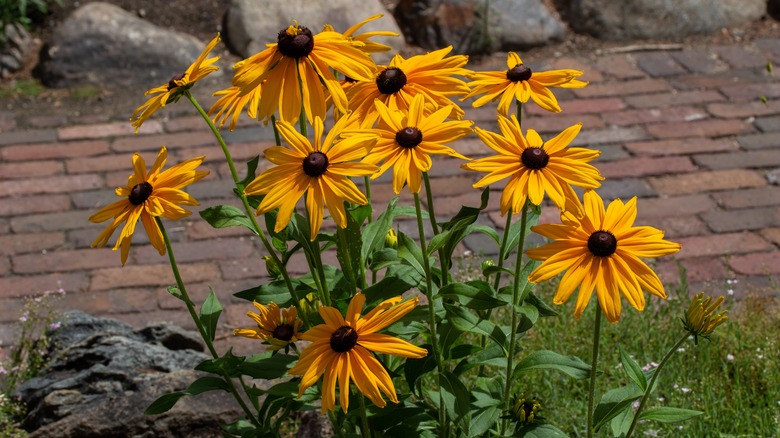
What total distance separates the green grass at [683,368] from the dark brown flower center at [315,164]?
50.0 inches

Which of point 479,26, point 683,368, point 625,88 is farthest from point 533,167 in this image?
point 479,26

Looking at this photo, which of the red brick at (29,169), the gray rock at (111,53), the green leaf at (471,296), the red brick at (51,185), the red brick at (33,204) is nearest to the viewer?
the green leaf at (471,296)

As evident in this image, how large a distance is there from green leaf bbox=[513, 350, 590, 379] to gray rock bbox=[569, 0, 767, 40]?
4131 millimetres

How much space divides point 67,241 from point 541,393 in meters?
2.21

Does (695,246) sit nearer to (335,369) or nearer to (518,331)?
(518,331)

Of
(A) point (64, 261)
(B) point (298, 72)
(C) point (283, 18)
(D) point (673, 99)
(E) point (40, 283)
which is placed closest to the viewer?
(B) point (298, 72)

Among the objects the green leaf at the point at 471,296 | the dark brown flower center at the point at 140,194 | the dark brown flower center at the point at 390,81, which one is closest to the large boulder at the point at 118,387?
the dark brown flower center at the point at 140,194

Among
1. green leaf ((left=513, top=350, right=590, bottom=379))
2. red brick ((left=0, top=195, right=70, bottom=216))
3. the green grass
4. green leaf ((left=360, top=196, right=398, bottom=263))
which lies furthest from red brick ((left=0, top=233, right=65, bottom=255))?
green leaf ((left=513, top=350, right=590, bottom=379))

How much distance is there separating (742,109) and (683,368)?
2.44m

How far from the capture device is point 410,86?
83.7 inches

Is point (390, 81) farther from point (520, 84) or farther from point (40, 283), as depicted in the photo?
point (40, 283)

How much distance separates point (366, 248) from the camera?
228 cm

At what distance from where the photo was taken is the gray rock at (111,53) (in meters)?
5.72

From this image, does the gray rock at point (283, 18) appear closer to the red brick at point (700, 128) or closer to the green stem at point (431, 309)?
the red brick at point (700, 128)
